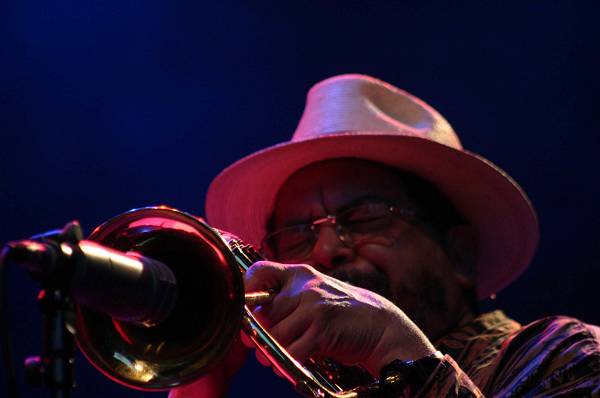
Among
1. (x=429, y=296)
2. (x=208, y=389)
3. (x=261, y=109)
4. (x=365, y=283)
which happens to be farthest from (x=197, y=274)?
(x=261, y=109)

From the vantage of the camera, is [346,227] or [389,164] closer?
[346,227]

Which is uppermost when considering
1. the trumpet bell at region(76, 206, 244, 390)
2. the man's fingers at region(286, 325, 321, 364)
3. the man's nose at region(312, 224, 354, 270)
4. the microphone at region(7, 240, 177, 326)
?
the microphone at region(7, 240, 177, 326)

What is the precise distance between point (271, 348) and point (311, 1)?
274 centimetres

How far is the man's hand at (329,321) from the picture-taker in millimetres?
1972

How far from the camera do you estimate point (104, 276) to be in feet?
4.19

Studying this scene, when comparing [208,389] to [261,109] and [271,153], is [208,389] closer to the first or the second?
[271,153]

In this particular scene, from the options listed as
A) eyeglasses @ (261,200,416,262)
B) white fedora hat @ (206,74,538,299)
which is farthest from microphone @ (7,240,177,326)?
white fedora hat @ (206,74,538,299)

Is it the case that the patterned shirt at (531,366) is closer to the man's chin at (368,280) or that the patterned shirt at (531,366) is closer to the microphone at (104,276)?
the man's chin at (368,280)

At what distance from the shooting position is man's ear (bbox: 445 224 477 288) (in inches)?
136

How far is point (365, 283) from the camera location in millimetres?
3098

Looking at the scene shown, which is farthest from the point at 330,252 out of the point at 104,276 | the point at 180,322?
the point at 104,276

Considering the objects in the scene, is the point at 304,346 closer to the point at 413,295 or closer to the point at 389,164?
the point at 413,295

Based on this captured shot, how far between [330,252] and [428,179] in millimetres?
722

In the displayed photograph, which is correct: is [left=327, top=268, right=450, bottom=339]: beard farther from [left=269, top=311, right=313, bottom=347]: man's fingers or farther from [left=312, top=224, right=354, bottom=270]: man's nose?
[left=269, top=311, right=313, bottom=347]: man's fingers
